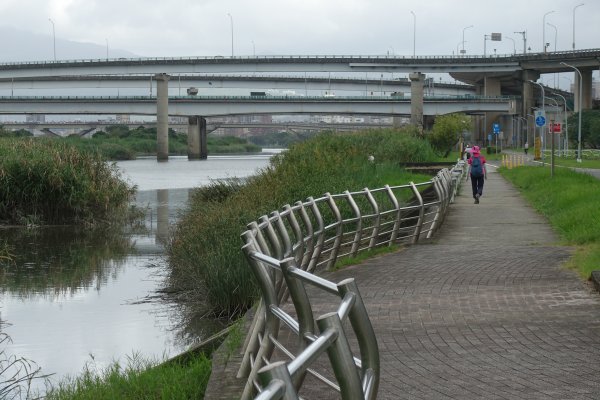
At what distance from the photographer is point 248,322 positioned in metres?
10.2

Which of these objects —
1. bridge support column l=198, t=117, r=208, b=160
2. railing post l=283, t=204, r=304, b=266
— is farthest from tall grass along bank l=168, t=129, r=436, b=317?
bridge support column l=198, t=117, r=208, b=160

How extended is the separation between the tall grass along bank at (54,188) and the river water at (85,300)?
0.95m

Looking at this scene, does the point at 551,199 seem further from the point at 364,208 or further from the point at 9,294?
the point at 9,294

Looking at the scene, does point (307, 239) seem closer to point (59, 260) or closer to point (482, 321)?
point (482, 321)

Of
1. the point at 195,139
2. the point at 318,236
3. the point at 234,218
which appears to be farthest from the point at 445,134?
the point at 318,236

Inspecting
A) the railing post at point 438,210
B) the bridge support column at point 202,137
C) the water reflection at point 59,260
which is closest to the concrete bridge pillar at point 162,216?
the water reflection at point 59,260

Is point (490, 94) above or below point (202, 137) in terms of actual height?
above

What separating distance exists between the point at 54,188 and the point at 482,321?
880 inches

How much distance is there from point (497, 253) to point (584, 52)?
Result: 106 m

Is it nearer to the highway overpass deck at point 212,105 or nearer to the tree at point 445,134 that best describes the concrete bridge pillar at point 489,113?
the highway overpass deck at point 212,105

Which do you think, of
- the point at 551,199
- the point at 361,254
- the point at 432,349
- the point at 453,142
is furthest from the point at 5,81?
the point at 432,349

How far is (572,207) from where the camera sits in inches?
956

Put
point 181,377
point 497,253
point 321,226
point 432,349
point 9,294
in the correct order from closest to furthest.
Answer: point 432,349, point 181,377, point 321,226, point 497,253, point 9,294

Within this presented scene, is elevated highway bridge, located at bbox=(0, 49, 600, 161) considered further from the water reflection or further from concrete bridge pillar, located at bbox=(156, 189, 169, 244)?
the water reflection
